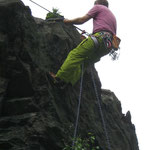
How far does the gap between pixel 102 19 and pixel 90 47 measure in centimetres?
102

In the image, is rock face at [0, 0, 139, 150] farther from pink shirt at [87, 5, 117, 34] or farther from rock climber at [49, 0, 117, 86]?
pink shirt at [87, 5, 117, 34]

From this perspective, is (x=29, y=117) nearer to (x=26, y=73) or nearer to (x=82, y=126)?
(x=26, y=73)

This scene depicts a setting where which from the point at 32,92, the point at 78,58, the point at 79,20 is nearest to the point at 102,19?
the point at 79,20

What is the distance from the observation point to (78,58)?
24.9 feet

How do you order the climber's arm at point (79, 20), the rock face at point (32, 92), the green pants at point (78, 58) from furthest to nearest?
the climber's arm at point (79, 20), the green pants at point (78, 58), the rock face at point (32, 92)

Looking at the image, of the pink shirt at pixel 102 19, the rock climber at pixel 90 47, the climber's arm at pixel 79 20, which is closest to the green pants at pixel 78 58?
the rock climber at pixel 90 47

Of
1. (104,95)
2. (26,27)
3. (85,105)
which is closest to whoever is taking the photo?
(26,27)

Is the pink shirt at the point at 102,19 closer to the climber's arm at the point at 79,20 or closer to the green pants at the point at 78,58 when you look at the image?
the climber's arm at the point at 79,20

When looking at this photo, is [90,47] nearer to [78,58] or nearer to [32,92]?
[78,58]

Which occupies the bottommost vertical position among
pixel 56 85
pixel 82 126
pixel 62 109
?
pixel 82 126

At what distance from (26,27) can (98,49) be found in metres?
2.05

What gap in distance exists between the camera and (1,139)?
523 cm

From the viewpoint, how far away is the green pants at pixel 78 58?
739cm

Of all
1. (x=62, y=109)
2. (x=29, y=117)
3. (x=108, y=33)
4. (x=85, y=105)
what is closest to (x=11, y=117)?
(x=29, y=117)
